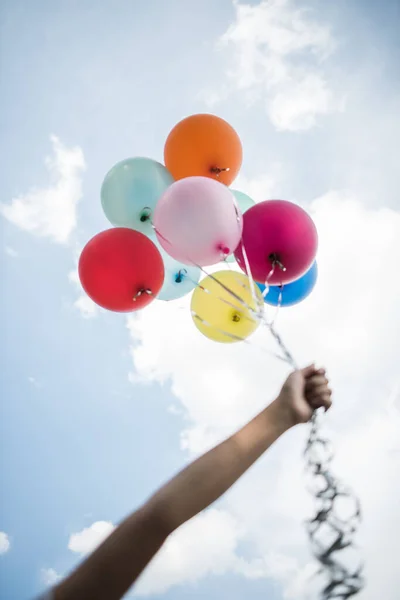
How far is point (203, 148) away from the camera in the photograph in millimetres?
2549

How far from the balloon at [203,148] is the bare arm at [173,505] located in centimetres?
198

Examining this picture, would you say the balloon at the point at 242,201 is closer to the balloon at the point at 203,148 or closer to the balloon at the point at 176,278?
the balloon at the point at 203,148

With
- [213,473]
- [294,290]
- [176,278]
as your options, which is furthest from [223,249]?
[213,473]

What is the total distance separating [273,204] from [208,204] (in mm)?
410

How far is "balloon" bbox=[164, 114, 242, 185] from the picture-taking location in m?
2.56

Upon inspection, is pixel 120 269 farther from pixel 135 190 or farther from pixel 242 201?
→ pixel 242 201

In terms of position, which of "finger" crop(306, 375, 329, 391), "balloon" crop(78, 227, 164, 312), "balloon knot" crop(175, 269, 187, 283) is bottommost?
"finger" crop(306, 375, 329, 391)

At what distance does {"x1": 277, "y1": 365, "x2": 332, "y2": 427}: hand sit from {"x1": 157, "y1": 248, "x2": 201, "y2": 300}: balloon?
1768 millimetres

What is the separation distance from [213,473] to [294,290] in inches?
75.7

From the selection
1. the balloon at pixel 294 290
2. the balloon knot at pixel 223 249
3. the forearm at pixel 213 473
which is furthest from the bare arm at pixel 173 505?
the balloon at pixel 294 290

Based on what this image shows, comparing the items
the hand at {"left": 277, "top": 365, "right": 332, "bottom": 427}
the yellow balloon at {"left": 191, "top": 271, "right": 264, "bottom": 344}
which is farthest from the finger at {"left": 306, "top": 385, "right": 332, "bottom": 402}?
the yellow balloon at {"left": 191, "top": 271, "right": 264, "bottom": 344}

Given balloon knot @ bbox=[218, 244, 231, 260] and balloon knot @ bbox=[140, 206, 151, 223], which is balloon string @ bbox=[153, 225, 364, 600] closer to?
balloon knot @ bbox=[218, 244, 231, 260]

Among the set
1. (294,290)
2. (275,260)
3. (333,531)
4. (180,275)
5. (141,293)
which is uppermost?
(180,275)

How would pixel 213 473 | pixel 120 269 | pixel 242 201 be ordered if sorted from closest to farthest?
1. pixel 213 473
2. pixel 120 269
3. pixel 242 201
